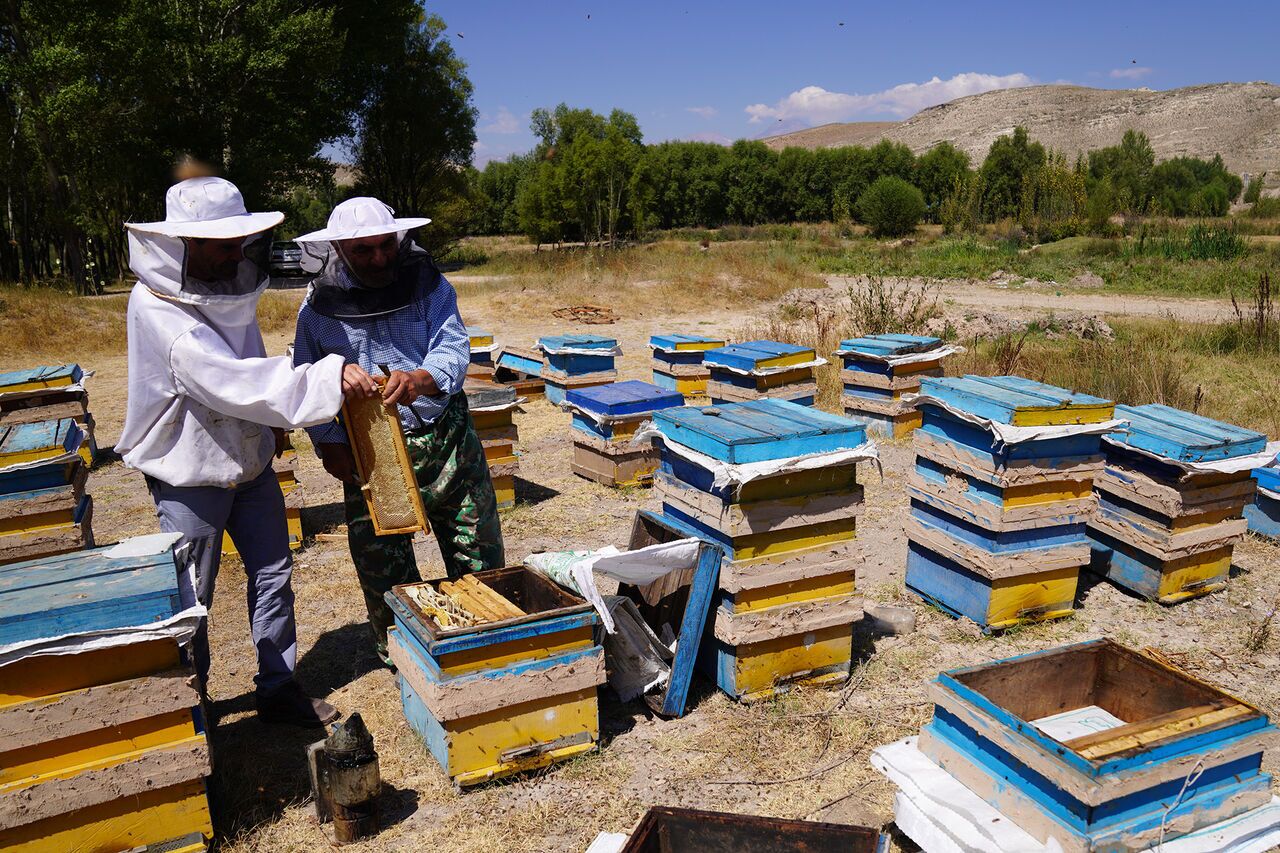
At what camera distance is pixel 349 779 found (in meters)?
2.57

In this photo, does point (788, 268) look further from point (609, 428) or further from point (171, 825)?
point (171, 825)

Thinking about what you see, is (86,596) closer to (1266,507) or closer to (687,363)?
(1266,507)

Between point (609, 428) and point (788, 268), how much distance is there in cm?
1581

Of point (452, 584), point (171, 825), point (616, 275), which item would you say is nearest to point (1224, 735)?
point (452, 584)

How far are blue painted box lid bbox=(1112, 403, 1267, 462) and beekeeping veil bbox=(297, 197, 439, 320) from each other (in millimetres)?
3498

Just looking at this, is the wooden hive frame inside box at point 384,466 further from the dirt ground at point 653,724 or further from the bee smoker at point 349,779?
the dirt ground at point 653,724

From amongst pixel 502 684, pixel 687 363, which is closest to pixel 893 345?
pixel 687 363

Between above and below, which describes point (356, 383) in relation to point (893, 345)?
above

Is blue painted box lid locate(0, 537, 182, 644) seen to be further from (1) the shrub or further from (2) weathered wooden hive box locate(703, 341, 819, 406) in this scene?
(1) the shrub

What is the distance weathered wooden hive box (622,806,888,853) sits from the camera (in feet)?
7.20

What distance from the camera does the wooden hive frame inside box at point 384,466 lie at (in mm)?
2992

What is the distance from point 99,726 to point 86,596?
34 centimetres

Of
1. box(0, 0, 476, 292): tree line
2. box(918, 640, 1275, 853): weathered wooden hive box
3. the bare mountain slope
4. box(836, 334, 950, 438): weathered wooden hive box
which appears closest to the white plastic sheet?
box(918, 640, 1275, 853): weathered wooden hive box

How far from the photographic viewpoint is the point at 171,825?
2.39 meters
